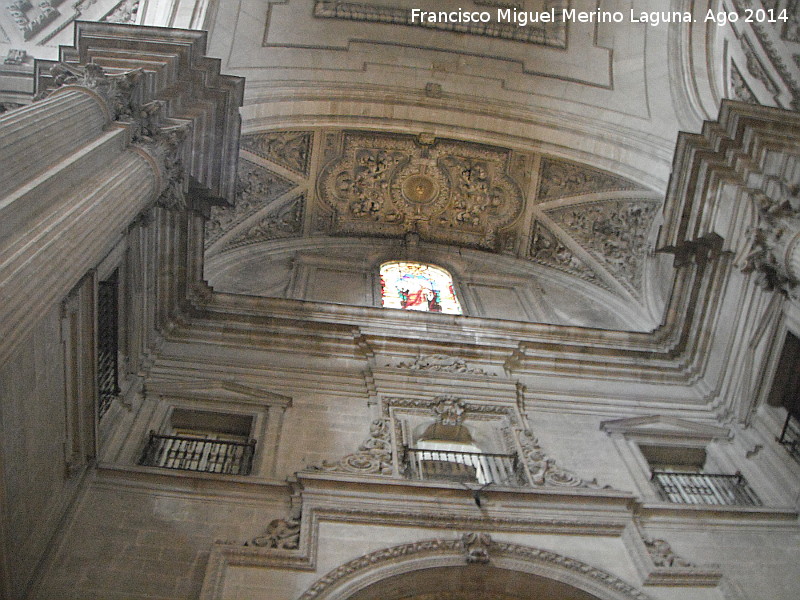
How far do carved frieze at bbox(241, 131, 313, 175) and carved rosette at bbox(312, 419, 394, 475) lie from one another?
7456 millimetres

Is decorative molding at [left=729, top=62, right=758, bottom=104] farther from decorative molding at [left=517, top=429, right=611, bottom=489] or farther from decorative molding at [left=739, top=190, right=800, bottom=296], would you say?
decorative molding at [left=517, top=429, right=611, bottom=489]

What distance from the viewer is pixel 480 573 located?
8.70m

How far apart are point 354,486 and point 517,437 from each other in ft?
8.49

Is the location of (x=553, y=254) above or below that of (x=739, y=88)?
above

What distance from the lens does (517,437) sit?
10.9 m

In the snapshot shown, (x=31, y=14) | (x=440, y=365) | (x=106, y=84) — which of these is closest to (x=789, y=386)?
(x=440, y=365)

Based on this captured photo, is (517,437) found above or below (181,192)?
below

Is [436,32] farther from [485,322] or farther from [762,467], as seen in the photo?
[762,467]

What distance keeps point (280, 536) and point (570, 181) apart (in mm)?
10869

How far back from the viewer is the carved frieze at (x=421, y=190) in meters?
17.4

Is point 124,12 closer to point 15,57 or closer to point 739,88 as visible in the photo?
point 15,57

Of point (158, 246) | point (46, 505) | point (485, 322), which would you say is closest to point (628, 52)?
point (485, 322)

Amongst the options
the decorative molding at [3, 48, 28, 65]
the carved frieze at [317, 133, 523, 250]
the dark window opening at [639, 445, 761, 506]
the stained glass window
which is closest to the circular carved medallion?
the carved frieze at [317, 133, 523, 250]

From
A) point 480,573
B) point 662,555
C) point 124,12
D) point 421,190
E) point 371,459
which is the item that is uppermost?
point 421,190
